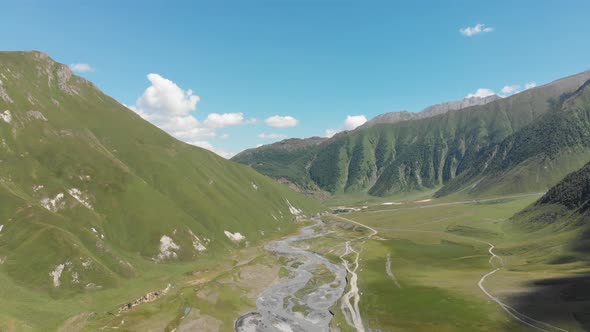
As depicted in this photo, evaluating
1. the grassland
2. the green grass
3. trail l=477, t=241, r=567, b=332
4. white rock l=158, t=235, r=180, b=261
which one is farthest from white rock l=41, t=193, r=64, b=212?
trail l=477, t=241, r=567, b=332

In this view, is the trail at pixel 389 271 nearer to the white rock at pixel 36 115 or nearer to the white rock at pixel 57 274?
the white rock at pixel 57 274

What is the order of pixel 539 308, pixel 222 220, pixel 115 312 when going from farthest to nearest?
pixel 222 220
pixel 115 312
pixel 539 308

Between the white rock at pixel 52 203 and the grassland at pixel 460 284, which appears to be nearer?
the grassland at pixel 460 284

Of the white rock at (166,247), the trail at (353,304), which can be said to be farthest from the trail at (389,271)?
the white rock at (166,247)

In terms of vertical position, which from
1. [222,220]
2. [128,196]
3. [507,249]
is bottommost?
[507,249]

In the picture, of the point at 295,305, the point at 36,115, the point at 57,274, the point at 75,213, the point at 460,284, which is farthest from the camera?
the point at 36,115

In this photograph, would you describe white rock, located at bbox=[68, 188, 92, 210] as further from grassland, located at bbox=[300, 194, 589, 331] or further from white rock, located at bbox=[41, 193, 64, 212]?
grassland, located at bbox=[300, 194, 589, 331]

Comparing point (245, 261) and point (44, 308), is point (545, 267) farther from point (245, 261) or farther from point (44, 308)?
point (44, 308)

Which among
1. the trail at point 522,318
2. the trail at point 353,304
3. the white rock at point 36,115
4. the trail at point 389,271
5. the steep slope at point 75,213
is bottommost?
the trail at point 389,271

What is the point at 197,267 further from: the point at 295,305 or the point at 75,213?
the point at 295,305

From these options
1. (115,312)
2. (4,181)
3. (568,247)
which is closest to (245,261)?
(115,312)

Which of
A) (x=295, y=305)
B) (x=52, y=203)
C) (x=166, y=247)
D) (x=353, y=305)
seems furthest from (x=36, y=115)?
(x=353, y=305)
